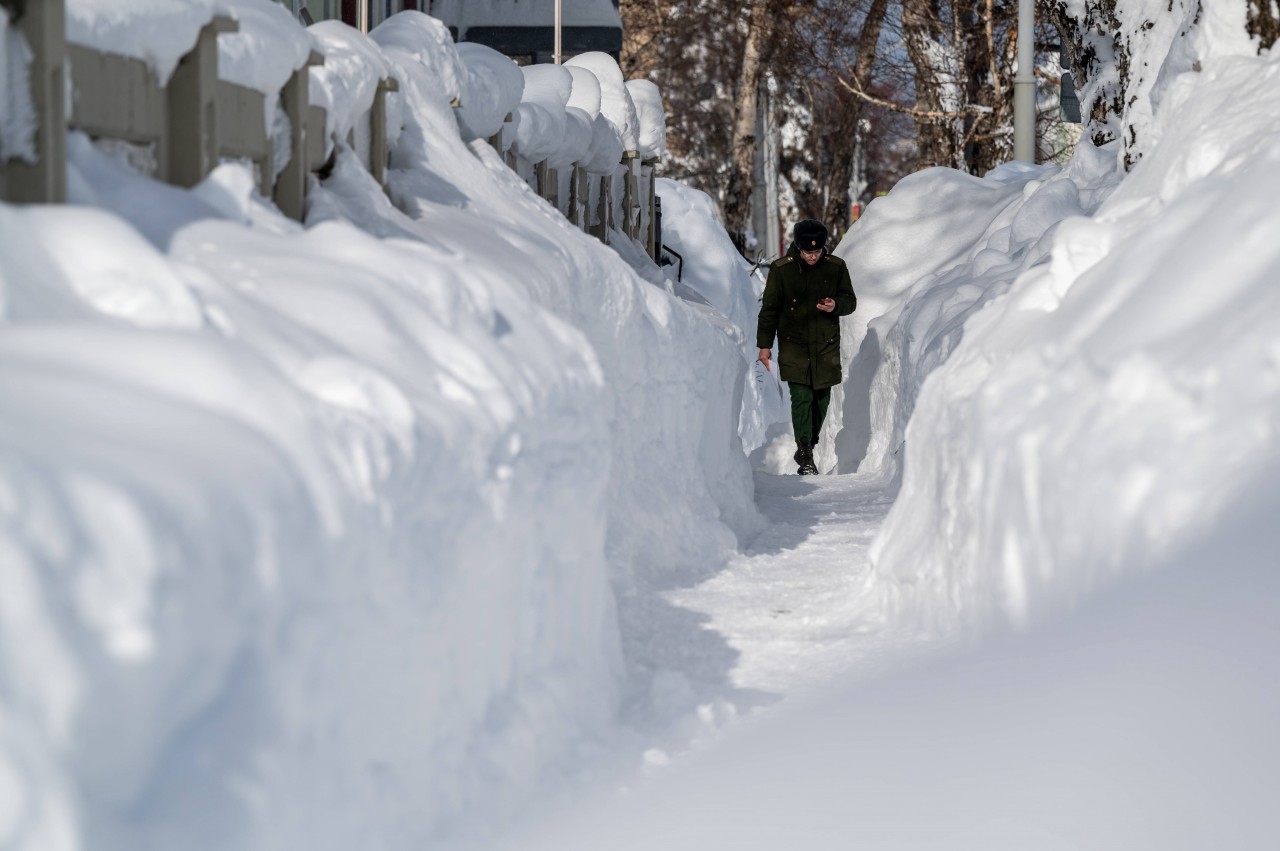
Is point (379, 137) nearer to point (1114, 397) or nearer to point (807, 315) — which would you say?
point (1114, 397)

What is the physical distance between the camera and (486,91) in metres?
7.41

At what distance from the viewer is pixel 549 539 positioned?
354 centimetres

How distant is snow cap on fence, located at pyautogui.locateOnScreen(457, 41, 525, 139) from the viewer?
720cm

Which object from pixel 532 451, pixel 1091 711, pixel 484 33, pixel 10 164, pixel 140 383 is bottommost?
pixel 1091 711

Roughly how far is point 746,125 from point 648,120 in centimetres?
696

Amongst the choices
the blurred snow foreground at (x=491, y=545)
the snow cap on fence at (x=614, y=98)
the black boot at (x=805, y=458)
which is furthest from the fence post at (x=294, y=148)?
the snow cap on fence at (x=614, y=98)

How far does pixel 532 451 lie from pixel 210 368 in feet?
3.51

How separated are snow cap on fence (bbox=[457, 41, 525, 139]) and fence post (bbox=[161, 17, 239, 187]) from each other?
343 centimetres

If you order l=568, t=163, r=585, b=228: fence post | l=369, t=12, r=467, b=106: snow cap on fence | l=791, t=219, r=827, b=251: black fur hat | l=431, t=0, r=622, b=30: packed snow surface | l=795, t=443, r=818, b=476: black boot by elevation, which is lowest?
l=795, t=443, r=818, b=476: black boot

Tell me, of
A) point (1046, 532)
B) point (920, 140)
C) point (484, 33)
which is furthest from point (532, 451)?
point (920, 140)

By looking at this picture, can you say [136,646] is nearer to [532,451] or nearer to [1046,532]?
[532,451]

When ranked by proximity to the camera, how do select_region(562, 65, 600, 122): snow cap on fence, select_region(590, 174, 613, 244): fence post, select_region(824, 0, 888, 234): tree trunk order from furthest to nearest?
select_region(824, 0, 888, 234): tree trunk < select_region(590, 174, 613, 244): fence post < select_region(562, 65, 600, 122): snow cap on fence

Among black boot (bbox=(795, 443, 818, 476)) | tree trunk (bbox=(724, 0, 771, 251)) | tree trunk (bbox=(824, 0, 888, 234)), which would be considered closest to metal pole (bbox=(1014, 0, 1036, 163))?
black boot (bbox=(795, 443, 818, 476))

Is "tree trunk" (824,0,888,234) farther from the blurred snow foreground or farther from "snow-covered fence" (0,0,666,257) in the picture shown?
the blurred snow foreground
